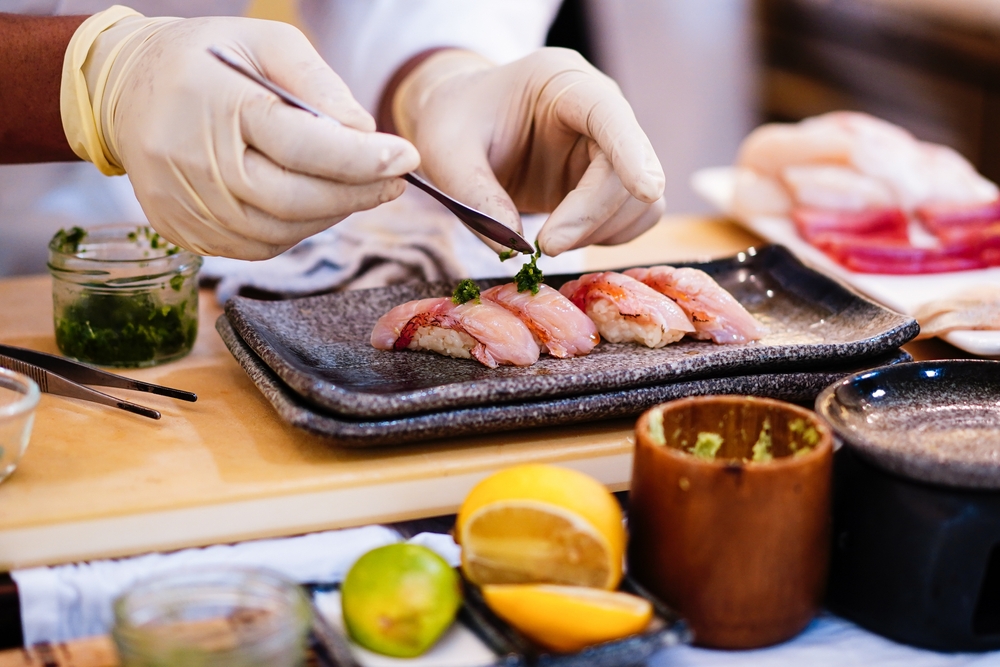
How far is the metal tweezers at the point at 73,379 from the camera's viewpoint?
149 cm

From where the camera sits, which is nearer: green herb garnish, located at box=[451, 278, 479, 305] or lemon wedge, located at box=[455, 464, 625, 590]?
lemon wedge, located at box=[455, 464, 625, 590]

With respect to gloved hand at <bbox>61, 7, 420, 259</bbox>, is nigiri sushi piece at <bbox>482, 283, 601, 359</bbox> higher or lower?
lower

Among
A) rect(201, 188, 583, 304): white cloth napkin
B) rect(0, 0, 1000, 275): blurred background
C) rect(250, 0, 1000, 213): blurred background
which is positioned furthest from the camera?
rect(250, 0, 1000, 213): blurred background

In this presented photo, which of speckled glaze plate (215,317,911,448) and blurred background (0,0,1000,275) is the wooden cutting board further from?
blurred background (0,0,1000,275)

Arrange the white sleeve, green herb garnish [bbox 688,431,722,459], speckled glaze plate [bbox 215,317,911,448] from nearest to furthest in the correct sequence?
1. green herb garnish [bbox 688,431,722,459]
2. speckled glaze plate [bbox 215,317,911,448]
3. the white sleeve

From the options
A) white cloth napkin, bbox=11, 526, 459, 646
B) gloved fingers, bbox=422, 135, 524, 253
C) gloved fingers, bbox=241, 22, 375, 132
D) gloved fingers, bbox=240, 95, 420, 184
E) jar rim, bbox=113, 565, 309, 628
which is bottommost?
white cloth napkin, bbox=11, 526, 459, 646

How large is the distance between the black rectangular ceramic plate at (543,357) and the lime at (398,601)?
393mm

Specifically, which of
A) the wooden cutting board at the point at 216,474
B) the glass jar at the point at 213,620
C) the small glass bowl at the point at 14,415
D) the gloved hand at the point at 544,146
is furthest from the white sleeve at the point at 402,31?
the glass jar at the point at 213,620

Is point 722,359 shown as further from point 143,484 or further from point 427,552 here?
point 143,484

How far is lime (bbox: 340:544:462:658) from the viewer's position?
0.98m

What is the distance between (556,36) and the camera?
556 cm

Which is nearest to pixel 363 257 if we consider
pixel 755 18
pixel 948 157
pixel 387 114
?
pixel 387 114

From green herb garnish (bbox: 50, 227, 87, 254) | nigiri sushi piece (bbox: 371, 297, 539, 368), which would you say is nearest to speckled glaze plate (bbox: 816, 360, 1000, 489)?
nigiri sushi piece (bbox: 371, 297, 539, 368)

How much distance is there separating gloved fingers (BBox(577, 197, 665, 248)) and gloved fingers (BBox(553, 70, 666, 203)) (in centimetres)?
13
